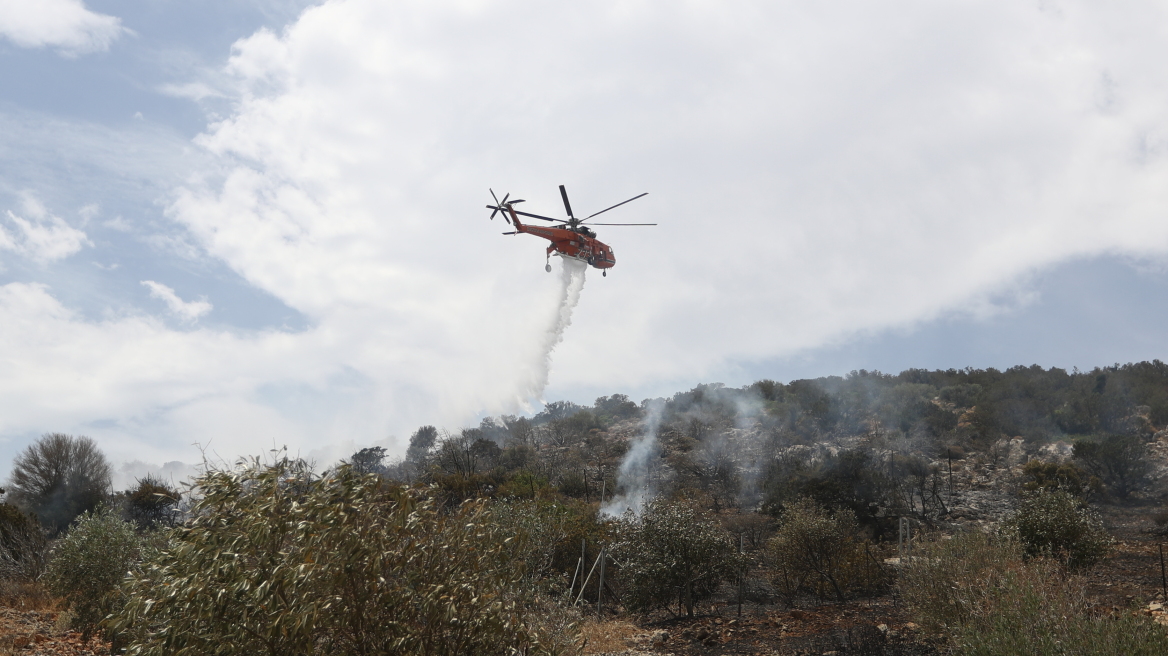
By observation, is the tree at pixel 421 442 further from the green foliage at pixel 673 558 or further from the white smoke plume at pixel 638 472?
the green foliage at pixel 673 558

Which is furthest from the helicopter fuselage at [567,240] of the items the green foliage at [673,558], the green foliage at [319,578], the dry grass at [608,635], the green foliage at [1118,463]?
the green foliage at [1118,463]

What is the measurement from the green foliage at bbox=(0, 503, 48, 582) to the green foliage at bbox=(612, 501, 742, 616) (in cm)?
2167

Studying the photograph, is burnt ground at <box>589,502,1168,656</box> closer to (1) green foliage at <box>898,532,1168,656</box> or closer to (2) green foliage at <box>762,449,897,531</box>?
(1) green foliage at <box>898,532,1168,656</box>

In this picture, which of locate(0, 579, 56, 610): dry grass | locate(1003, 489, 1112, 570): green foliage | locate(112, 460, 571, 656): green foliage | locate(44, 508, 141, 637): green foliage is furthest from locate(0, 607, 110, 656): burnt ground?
locate(1003, 489, 1112, 570): green foliage

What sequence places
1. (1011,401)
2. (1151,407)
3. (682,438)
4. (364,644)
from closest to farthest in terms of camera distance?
(364,644) → (1151,407) → (1011,401) → (682,438)

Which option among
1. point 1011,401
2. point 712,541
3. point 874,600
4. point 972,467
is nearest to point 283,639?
point 712,541

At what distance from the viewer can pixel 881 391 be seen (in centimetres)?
8162

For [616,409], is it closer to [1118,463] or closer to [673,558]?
[1118,463]

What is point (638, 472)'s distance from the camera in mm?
63594

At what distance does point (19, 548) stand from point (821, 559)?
31.5m

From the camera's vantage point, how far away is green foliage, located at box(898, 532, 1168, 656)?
1013 centimetres

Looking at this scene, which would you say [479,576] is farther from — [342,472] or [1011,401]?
[1011,401]

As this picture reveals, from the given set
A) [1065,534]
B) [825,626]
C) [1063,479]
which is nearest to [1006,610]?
[825,626]

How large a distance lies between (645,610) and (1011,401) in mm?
58357
